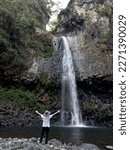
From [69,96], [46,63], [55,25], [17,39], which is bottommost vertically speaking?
[69,96]

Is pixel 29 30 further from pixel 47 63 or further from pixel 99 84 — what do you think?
pixel 99 84

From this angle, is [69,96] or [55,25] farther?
[55,25]

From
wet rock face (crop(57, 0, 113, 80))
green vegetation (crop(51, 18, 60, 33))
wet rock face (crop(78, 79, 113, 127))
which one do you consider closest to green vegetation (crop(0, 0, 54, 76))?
wet rock face (crop(57, 0, 113, 80))

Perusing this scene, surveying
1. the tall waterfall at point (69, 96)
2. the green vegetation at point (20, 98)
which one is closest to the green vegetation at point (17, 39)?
the green vegetation at point (20, 98)

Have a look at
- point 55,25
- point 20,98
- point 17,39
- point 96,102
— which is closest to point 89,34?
point 96,102

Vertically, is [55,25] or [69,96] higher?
[55,25]

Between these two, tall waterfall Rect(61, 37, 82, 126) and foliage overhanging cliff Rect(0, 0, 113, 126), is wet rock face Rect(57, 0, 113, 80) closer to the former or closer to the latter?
foliage overhanging cliff Rect(0, 0, 113, 126)

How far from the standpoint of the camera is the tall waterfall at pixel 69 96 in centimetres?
2958

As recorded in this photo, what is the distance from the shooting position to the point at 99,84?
102ft

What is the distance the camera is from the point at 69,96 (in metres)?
30.6

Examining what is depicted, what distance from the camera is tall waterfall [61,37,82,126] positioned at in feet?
97.0

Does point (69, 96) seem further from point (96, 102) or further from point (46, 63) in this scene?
point (46, 63)

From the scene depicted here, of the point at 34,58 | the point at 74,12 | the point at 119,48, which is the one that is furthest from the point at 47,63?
the point at 119,48

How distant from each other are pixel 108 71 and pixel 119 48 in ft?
85.9
